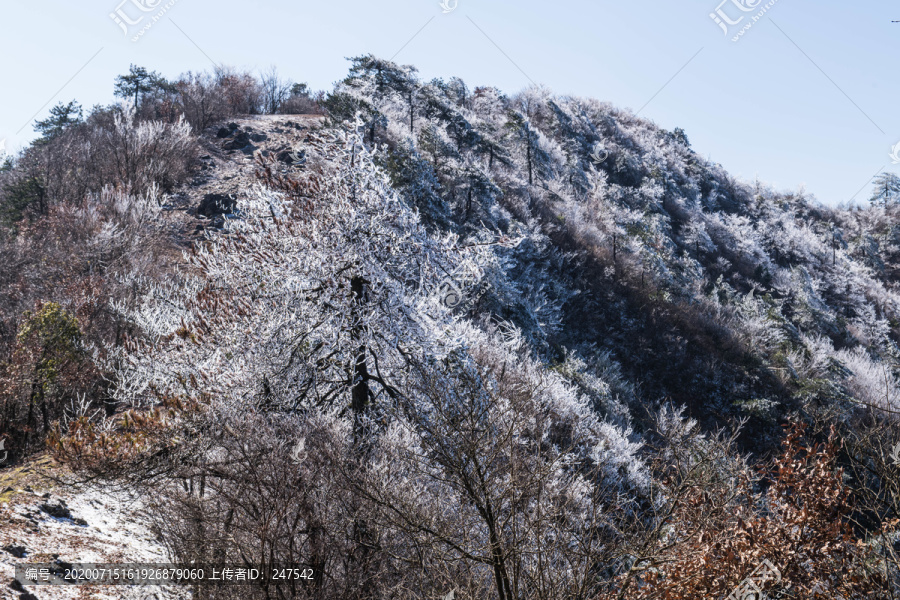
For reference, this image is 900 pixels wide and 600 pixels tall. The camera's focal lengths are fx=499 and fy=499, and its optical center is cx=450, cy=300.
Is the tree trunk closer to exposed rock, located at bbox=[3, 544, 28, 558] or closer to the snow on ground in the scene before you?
the snow on ground

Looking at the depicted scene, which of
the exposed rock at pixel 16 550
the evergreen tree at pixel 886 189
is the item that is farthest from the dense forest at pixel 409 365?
the evergreen tree at pixel 886 189

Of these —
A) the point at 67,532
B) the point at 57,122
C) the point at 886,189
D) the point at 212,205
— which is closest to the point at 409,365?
the point at 67,532

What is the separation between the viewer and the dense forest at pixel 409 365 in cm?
491

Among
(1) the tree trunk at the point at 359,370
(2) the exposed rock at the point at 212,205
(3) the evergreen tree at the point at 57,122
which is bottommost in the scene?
(1) the tree trunk at the point at 359,370

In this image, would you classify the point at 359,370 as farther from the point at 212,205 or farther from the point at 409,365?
the point at 212,205

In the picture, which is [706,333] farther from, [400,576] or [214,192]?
[400,576]

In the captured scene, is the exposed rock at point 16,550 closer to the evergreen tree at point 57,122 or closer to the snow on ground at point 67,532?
the snow on ground at point 67,532

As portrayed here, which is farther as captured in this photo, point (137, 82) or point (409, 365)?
point (137, 82)

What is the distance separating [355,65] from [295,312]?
34705mm

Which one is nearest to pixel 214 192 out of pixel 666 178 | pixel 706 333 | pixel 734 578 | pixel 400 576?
pixel 400 576

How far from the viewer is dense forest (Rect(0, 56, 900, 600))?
4914mm

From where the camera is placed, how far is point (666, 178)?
67.8m

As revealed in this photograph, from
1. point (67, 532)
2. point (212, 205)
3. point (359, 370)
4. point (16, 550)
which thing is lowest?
point (67, 532)

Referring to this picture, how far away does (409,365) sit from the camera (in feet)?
23.1
